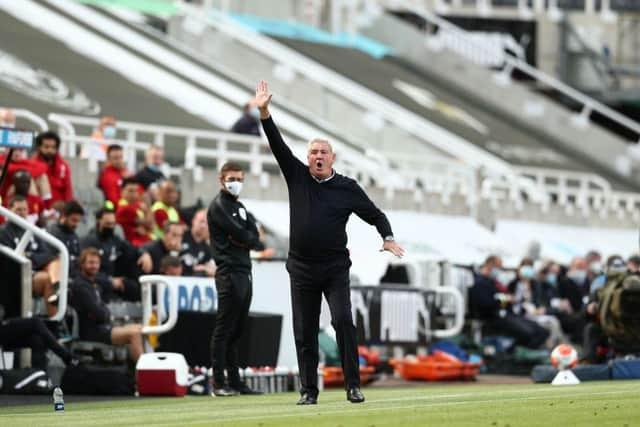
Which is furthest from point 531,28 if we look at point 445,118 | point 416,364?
point 416,364

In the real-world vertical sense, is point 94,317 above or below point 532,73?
below

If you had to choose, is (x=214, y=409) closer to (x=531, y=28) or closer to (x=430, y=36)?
(x=430, y=36)

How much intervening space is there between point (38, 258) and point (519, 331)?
9.72 metres

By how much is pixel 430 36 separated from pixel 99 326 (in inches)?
1246

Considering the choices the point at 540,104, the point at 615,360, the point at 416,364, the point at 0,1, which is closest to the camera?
the point at 615,360

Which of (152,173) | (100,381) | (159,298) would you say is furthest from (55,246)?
(152,173)

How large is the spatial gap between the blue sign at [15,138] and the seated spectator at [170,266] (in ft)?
9.07

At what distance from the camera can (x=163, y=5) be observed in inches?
1735

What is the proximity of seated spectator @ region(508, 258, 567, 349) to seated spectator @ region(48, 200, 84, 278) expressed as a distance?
9526 mm

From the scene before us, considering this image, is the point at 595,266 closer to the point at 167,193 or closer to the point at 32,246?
the point at 167,193

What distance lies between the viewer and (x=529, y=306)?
29234 millimetres

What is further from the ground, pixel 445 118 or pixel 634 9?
pixel 634 9

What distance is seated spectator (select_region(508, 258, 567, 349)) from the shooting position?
1139 inches

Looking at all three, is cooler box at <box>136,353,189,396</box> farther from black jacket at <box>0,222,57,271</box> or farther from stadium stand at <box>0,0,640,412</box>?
black jacket at <box>0,222,57,271</box>
